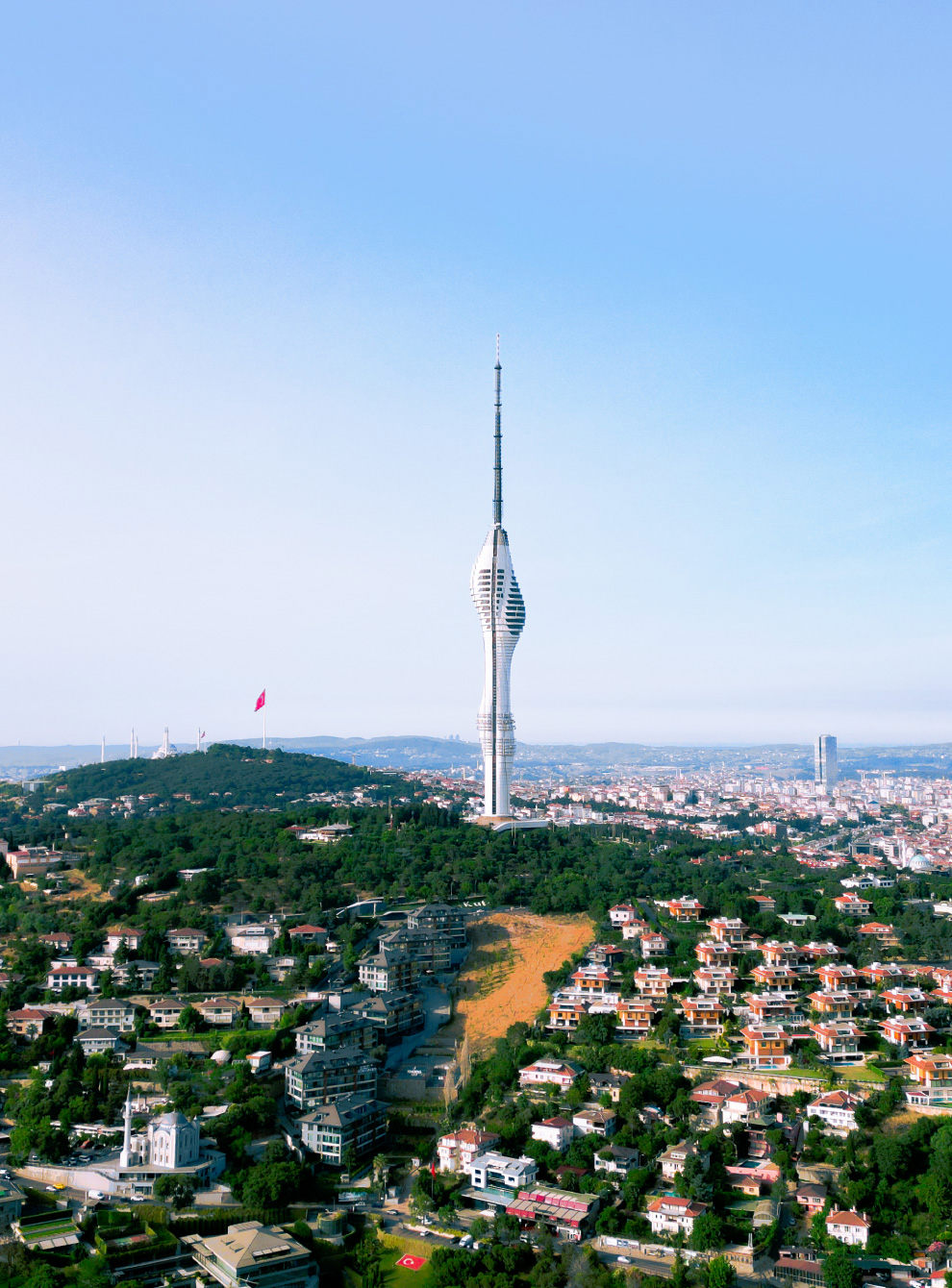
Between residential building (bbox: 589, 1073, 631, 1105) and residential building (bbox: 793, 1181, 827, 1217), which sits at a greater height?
residential building (bbox: 589, 1073, 631, 1105)

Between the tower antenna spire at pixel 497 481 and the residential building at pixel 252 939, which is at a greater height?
the tower antenna spire at pixel 497 481

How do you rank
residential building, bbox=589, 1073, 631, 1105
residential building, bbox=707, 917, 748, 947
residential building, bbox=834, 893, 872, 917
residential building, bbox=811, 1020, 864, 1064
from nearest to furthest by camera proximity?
residential building, bbox=589, 1073, 631, 1105
residential building, bbox=811, 1020, 864, 1064
residential building, bbox=707, 917, 748, 947
residential building, bbox=834, 893, 872, 917

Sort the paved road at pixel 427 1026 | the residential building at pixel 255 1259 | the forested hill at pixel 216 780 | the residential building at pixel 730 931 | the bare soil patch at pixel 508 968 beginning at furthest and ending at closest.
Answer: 1. the forested hill at pixel 216 780
2. the residential building at pixel 730 931
3. the bare soil patch at pixel 508 968
4. the paved road at pixel 427 1026
5. the residential building at pixel 255 1259

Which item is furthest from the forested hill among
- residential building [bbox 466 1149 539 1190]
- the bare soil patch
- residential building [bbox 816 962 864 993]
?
residential building [bbox 466 1149 539 1190]

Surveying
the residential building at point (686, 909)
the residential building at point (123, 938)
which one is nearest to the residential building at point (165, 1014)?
the residential building at point (123, 938)

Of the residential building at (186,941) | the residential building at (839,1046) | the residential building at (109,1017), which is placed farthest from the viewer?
the residential building at (186,941)

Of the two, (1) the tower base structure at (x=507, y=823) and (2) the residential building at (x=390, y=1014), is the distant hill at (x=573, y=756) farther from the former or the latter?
(2) the residential building at (x=390, y=1014)

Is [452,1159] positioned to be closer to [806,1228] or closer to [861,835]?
[806,1228]

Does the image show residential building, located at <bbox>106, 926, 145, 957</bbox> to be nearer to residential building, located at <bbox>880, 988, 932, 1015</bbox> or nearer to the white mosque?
the white mosque
